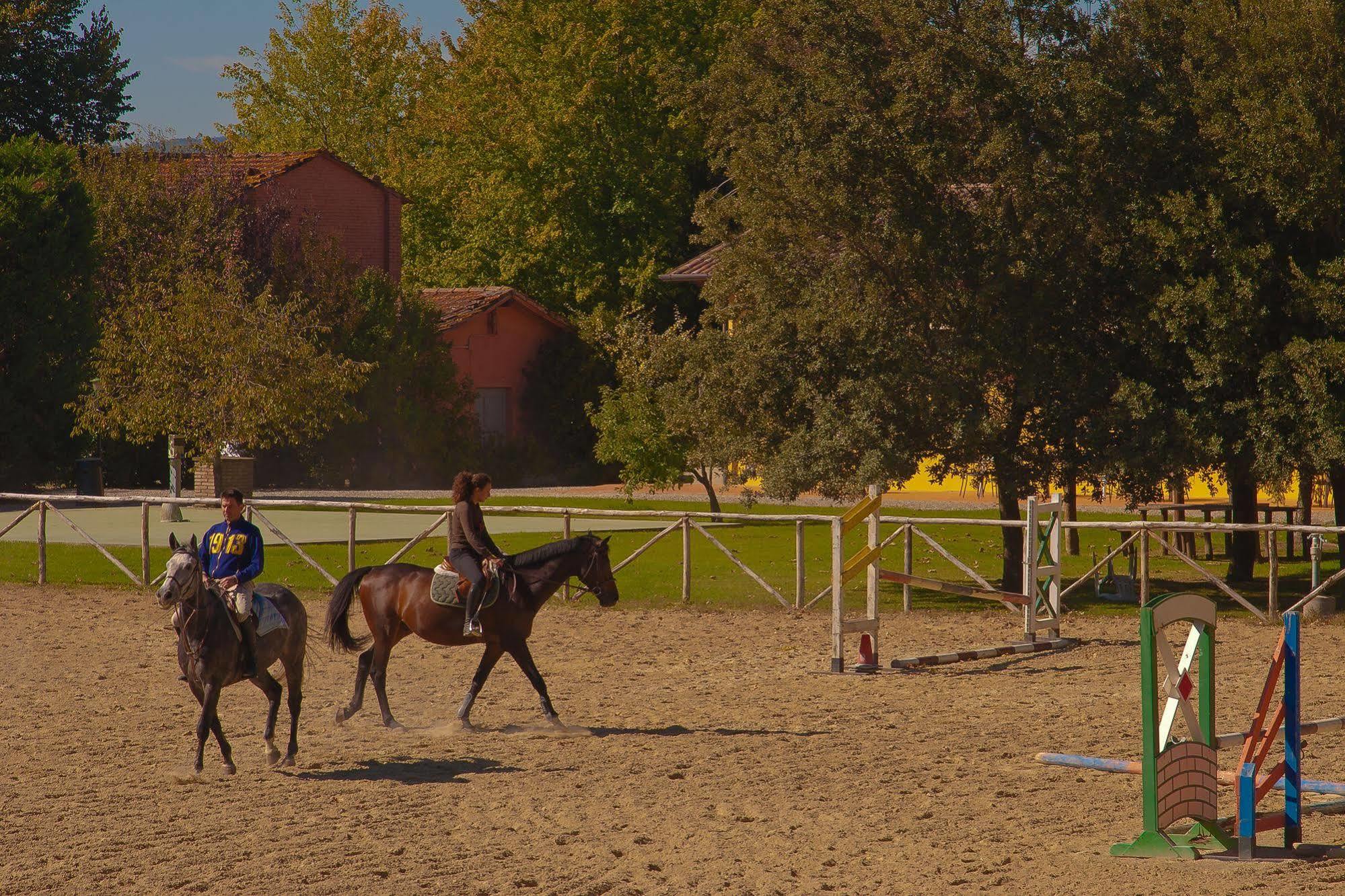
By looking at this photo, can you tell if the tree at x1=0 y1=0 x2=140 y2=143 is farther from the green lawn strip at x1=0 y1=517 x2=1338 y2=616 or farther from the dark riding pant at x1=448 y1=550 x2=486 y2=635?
the dark riding pant at x1=448 y1=550 x2=486 y2=635

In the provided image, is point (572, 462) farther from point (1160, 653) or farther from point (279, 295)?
point (1160, 653)

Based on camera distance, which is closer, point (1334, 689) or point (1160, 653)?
point (1160, 653)

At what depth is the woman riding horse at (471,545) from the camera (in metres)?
12.3

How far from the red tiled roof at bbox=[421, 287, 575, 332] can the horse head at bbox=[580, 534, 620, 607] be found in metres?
36.0

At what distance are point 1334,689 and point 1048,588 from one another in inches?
157

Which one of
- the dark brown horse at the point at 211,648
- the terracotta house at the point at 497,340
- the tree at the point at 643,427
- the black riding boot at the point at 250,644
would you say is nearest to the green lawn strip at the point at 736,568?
the tree at the point at 643,427

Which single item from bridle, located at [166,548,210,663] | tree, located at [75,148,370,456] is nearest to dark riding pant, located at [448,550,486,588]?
bridle, located at [166,548,210,663]

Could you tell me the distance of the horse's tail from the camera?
486 inches

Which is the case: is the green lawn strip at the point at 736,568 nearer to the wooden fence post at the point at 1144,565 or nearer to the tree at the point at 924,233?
the wooden fence post at the point at 1144,565

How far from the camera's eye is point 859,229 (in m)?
19.9

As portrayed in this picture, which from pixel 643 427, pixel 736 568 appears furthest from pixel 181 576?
pixel 643 427

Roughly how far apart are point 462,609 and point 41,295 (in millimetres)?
28674

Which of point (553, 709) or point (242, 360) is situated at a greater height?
Result: point (242, 360)

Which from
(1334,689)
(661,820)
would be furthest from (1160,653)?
(1334,689)
